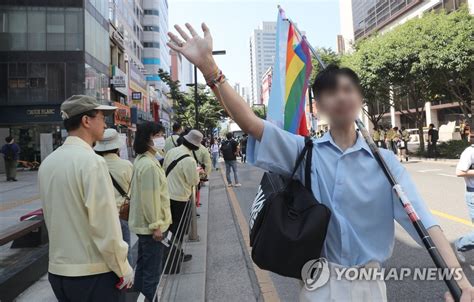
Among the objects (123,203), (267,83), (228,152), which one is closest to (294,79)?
(123,203)

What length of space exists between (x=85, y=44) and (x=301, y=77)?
2750 centimetres

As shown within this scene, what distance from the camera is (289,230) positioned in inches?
59.7

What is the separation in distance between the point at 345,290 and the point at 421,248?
13.1 feet

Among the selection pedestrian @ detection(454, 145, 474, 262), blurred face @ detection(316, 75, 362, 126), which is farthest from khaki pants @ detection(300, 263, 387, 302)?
pedestrian @ detection(454, 145, 474, 262)

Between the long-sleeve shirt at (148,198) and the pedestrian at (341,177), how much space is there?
1.78m

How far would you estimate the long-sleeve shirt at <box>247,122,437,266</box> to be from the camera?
1.65 metres

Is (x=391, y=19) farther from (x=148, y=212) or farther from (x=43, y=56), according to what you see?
(x=148, y=212)

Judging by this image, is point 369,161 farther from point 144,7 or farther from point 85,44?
point 144,7

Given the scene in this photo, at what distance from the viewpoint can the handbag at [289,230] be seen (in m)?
1.50

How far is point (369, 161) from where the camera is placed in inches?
68.3

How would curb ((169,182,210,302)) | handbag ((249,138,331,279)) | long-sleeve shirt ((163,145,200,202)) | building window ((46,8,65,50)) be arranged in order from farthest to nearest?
building window ((46,8,65,50)), long-sleeve shirt ((163,145,200,202)), curb ((169,182,210,302)), handbag ((249,138,331,279))

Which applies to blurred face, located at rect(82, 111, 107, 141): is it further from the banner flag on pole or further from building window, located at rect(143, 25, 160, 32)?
building window, located at rect(143, 25, 160, 32)

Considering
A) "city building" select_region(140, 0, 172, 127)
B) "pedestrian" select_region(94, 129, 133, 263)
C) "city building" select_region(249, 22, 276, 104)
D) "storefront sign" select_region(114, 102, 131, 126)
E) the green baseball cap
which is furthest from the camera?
"city building" select_region(249, 22, 276, 104)

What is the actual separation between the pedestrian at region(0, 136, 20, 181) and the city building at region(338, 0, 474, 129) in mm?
25142
